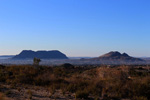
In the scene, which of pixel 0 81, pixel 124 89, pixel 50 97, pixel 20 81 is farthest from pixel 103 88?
pixel 0 81

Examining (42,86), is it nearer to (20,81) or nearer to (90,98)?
(20,81)

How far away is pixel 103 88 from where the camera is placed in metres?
18.8

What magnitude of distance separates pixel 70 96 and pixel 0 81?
11.2 metres

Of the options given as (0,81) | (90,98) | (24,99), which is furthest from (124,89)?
(0,81)

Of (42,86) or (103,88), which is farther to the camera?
(42,86)

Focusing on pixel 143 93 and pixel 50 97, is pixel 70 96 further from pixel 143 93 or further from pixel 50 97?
pixel 143 93

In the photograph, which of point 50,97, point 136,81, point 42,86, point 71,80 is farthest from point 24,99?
point 136,81

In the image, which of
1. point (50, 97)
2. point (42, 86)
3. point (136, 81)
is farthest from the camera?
point (42, 86)

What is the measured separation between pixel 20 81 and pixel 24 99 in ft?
29.0

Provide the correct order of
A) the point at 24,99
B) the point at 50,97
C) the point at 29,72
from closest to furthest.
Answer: the point at 24,99 → the point at 50,97 → the point at 29,72

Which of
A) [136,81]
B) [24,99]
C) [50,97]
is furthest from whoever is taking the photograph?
[136,81]

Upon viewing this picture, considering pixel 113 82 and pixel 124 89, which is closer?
pixel 124 89

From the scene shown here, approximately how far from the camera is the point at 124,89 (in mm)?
18453

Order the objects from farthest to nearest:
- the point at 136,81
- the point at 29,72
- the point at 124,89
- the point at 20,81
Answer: the point at 29,72
the point at 20,81
the point at 136,81
the point at 124,89
